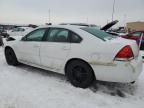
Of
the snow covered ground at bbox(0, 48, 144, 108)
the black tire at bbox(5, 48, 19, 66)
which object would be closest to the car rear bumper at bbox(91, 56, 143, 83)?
the snow covered ground at bbox(0, 48, 144, 108)

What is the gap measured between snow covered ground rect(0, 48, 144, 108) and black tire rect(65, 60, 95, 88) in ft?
0.48

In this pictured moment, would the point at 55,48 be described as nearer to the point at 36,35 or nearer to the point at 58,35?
the point at 58,35

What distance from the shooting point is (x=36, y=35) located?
4.71 metres

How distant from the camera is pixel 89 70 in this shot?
11.8 feet

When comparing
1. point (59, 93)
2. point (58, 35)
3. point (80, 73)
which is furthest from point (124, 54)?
point (58, 35)

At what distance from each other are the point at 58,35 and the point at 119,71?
181 centimetres

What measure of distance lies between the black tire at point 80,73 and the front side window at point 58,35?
0.65m

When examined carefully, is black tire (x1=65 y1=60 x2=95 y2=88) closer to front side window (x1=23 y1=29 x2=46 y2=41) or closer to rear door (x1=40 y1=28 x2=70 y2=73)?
rear door (x1=40 y1=28 x2=70 y2=73)

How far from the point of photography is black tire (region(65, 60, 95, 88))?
3629mm

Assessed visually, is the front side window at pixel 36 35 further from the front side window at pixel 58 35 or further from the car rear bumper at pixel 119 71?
the car rear bumper at pixel 119 71

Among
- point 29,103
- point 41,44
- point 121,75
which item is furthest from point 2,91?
point 121,75

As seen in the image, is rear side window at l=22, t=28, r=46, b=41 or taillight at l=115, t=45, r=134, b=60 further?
rear side window at l=22, t=28, r=46, b=41

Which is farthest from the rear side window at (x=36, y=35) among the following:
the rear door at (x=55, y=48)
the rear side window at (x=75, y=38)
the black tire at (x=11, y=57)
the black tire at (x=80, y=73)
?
the black tire at (x=80, y=73)

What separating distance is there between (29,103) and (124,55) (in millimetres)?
2092
